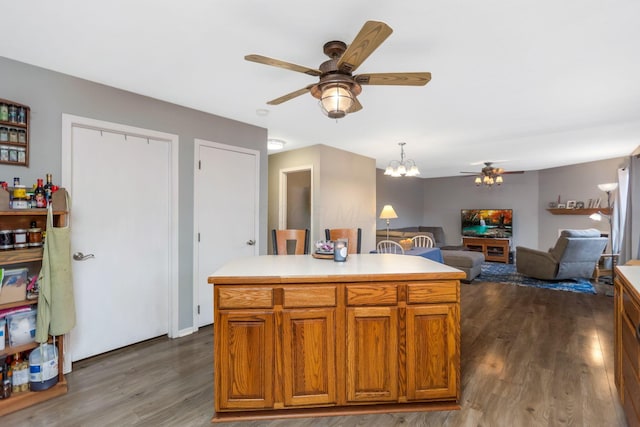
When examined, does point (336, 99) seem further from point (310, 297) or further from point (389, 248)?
point (389, 248)

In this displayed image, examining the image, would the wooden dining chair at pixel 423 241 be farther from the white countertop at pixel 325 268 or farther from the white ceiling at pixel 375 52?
the white countertop at pixel 325 268

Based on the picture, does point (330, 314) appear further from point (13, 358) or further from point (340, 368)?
point (13, 358)

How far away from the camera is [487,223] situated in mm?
8281

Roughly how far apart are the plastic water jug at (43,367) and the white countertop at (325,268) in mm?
1377

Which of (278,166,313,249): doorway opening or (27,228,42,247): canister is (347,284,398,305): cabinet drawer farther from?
(278,166,313,249): doorway opening

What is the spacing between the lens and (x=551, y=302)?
422 centimetres

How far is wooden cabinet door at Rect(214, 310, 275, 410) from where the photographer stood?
1.82m

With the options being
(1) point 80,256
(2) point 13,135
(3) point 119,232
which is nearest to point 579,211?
(3) point 119,232

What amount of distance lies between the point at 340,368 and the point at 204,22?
220cm

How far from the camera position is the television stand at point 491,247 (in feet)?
25.3

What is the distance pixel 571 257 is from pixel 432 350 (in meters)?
4.70

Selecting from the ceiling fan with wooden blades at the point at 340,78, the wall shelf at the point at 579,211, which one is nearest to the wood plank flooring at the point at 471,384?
the ceiling fan with wooden blades at the point at 340,78

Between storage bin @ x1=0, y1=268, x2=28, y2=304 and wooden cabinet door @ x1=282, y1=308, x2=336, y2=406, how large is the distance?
184 centimetres

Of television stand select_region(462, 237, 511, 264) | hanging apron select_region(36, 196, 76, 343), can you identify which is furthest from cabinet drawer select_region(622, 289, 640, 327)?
television stand select_region(462, 237, 511, 264)
